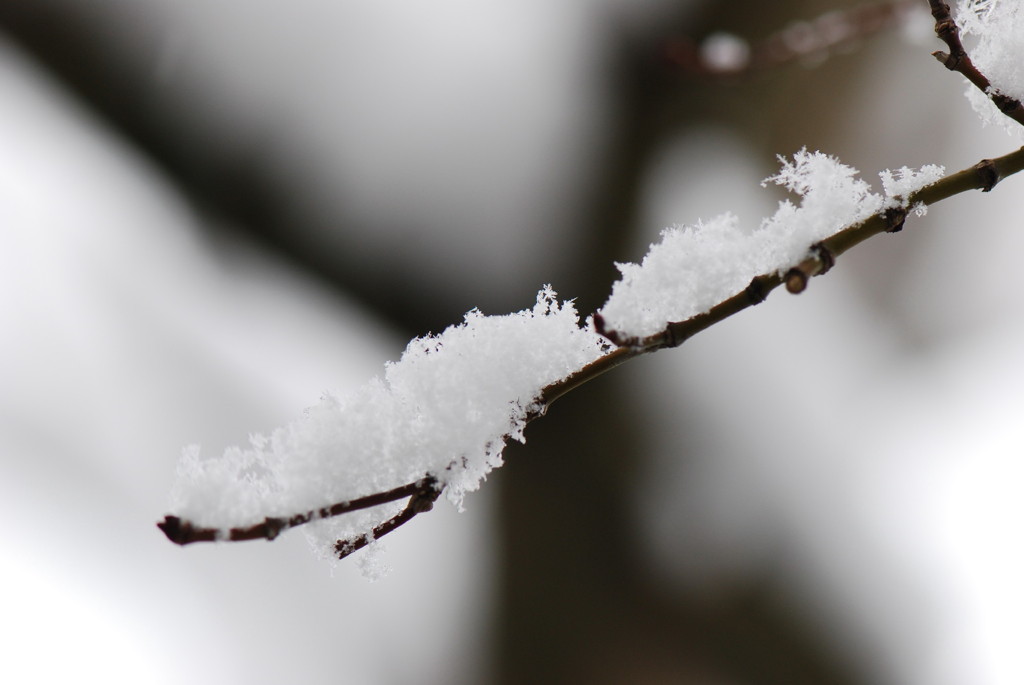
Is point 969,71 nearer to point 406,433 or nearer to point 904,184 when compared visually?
point 904,184

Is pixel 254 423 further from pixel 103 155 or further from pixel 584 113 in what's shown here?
pixel 584 113

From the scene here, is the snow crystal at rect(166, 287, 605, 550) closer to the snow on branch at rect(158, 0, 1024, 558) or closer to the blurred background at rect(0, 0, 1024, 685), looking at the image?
the snow on branch at rect(158, 0, 1024, 558)

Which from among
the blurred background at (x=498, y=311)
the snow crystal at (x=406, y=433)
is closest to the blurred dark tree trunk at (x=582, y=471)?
the blurred background at (x=498, y=311)

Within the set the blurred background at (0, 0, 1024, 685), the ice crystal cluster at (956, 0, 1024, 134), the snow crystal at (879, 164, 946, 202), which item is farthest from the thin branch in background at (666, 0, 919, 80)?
the snow crystal at (879, 164, 946, 202)

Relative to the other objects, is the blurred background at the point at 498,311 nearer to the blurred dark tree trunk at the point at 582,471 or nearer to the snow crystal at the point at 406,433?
the blurred dark tree trunk at the point at 582,471

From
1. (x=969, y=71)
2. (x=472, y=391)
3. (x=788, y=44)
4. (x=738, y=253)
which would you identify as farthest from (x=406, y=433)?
(x=788, y=44)

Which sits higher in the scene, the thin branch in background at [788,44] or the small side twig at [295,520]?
the thin branch in background at [788,44]

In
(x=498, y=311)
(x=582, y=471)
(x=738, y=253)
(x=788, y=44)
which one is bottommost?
(x=738, y=253)

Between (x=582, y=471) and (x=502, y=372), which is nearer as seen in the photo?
(x=502, y=372)
